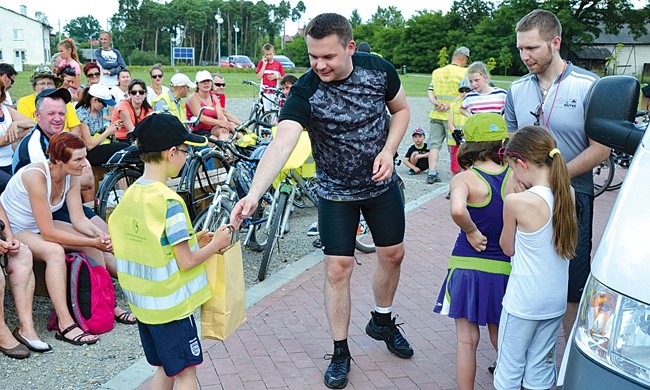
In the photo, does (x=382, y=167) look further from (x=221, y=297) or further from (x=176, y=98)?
(x=176, y=98)

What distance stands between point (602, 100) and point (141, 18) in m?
128

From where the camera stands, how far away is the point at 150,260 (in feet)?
10.6

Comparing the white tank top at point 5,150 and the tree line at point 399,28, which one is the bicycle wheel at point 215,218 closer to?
the white tank top at point 5,150

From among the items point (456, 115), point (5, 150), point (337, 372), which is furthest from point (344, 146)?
point (456, 115)

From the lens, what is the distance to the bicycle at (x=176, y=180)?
267 inches

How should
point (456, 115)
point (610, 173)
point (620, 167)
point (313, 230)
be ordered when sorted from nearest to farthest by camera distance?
point (313, 230), point (456, 115), point (610, 173), point (620, 167)

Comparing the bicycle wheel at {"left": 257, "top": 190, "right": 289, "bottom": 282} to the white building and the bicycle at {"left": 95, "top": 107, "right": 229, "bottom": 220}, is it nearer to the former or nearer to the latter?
the bicycle at {"left": 95, "top": 107, "right": 229, "bottom": 220}

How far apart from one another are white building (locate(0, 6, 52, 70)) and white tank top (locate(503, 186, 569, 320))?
4160 inches

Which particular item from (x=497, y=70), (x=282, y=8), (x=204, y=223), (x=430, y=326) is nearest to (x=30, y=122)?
(x=204, y=223)

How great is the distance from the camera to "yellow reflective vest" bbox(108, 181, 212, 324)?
318 cm

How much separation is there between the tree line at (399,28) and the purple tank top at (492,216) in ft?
106

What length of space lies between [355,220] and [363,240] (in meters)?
3.27

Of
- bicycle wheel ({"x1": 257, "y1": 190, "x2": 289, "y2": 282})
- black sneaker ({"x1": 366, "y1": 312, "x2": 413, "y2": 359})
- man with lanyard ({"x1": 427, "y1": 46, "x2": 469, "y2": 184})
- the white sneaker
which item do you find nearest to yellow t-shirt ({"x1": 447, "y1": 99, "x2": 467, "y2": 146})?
man with lanyard ({"x1": 427, "y1": 46, "x2": 469, "y2": 184})

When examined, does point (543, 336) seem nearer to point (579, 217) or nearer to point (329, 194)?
point (579, 217)
